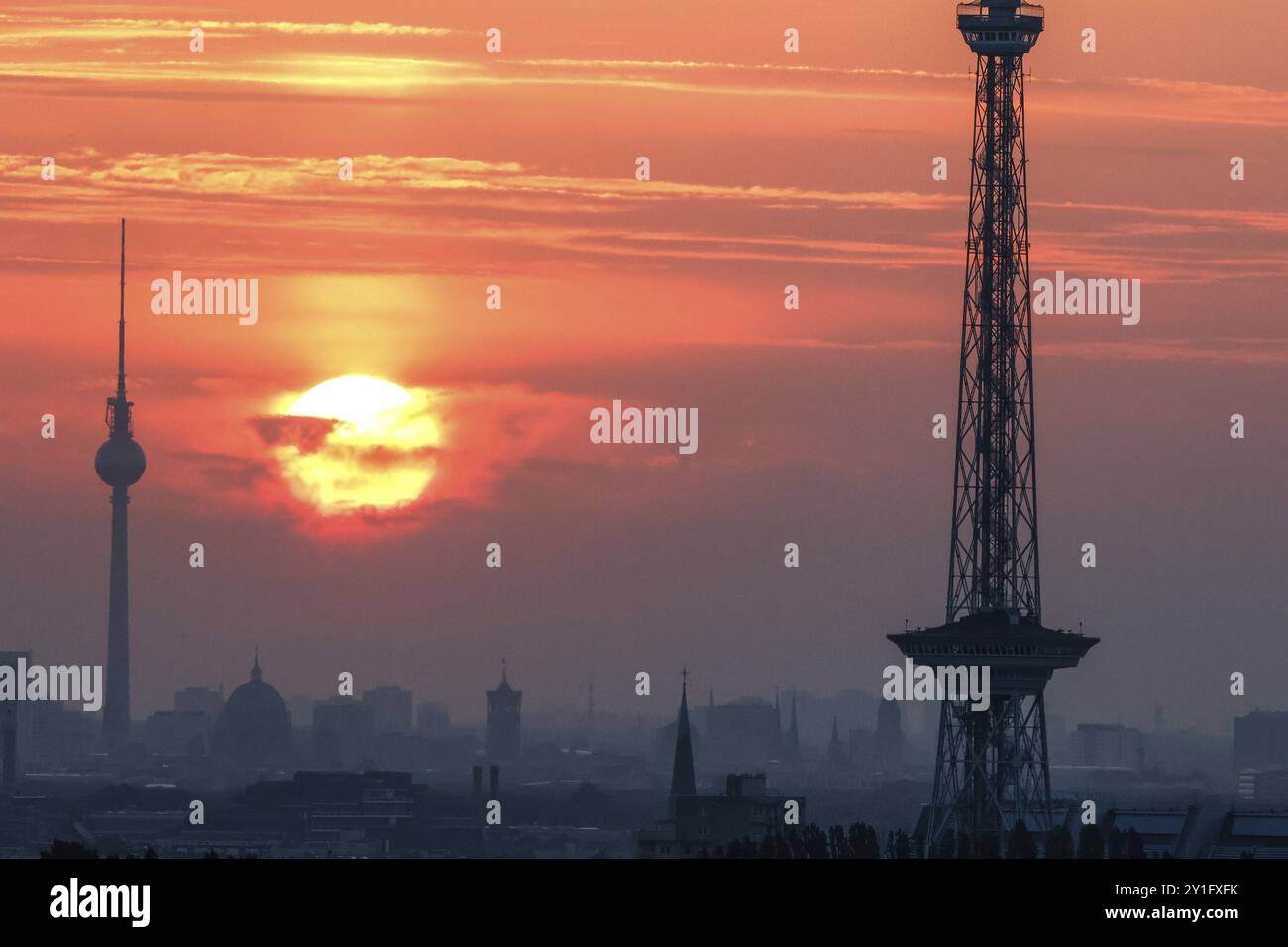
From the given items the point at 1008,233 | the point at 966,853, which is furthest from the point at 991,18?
the point at 966,853

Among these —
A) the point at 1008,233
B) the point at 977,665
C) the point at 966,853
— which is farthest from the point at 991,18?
the point at 966,853
